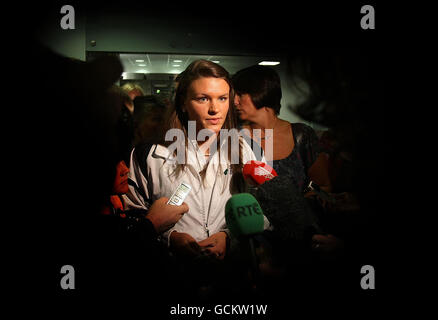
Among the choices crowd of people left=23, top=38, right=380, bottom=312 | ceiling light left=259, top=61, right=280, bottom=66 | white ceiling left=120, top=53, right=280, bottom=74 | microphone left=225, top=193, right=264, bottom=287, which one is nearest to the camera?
microphone left=225, top=193, right=264, bottom=287

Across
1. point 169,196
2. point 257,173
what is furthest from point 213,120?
point 169,196

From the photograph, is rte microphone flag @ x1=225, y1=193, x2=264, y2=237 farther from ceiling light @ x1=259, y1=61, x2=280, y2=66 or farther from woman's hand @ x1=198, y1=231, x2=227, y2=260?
ceiling light @ x1=259, y1=61, x2=280, y2=66

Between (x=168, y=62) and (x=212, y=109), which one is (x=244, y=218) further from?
(x=168, y=62)

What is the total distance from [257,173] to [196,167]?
1.09ft

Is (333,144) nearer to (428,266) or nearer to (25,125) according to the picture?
(428,266)

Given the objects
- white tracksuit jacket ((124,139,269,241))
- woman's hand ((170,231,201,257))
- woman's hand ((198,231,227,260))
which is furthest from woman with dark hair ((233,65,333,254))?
woman's hand ((170,231,201,257))

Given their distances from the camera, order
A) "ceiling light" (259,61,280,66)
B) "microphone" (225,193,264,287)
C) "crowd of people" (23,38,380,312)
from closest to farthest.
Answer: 1. "microphone" (225,193,264,287)
2. "crowd of people" (23,38,380,312)
3. "ceiling light" (259,61,280,66)

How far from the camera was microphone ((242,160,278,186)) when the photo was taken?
1948 millimetres

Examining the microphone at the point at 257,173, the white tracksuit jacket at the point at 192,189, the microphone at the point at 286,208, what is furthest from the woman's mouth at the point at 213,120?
the microphone at the point at 286,208

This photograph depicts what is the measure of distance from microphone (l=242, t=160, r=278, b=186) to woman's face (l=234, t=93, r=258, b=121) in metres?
0.30

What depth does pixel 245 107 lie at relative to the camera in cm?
215

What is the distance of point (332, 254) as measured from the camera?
215 centimetres
